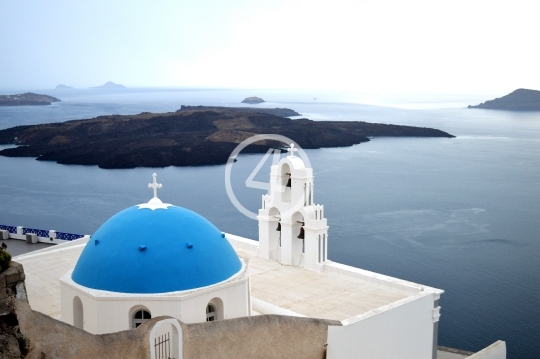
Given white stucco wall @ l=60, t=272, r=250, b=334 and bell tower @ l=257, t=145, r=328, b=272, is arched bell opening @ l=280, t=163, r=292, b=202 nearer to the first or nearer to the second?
bell tower @ l=257, t=145, r=328, b=272

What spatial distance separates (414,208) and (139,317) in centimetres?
3508

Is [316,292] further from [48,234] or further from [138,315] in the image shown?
[48,234]

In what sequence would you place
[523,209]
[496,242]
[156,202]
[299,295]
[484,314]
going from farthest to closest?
[523,209]
[496,242]
[484,314]
[299,295]
[156,202]

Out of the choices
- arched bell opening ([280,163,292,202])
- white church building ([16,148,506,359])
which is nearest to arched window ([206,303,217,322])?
white church building ([16,148,506,359])

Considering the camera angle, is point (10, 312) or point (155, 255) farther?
point (155, 255)

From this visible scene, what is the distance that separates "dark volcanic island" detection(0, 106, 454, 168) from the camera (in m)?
62.1

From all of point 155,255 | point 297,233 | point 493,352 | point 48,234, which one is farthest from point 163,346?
point 48,234

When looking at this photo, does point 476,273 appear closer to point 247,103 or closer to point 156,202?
point 156,202

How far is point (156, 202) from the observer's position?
35.6 ft

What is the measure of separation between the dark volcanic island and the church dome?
49325 millimetres

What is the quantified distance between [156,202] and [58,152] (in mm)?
59325

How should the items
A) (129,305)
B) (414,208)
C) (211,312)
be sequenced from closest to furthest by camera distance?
(129,305) < (211,312) < (414,208)

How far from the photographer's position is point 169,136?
72.2 metres

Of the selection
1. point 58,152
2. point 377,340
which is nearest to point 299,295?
point 377,340
